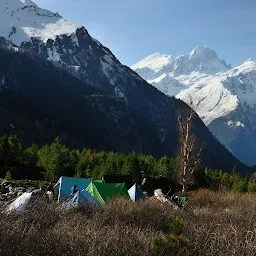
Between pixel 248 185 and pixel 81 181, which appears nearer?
pixel 81 181

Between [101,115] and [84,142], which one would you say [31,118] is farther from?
[101,115]

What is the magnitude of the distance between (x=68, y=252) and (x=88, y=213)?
3989mm

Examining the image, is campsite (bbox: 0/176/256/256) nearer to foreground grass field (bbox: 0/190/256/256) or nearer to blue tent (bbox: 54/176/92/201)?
foreground grass field (bbox: 0/190/256/256)

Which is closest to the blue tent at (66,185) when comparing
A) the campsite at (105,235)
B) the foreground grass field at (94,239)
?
the campsite at (105,235)

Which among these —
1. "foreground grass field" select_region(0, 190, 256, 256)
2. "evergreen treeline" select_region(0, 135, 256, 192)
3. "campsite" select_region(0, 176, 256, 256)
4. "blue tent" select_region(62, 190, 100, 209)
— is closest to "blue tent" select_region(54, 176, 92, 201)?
"blue tent" select_region(62, 190, 100, 209)

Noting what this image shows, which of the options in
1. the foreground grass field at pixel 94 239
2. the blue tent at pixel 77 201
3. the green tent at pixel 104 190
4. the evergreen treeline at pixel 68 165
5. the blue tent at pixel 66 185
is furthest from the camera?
the evergreen treeline at pixel 68 165

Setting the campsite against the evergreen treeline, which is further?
the evergreen treeline

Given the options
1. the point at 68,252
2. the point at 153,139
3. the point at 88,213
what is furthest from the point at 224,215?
the point at 153,139

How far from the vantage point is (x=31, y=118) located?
145m

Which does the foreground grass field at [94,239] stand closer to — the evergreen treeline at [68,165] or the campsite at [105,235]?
the campsite at [105,235]

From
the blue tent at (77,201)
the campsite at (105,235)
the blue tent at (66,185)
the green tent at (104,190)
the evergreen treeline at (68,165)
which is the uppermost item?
the campsite at (105,235)

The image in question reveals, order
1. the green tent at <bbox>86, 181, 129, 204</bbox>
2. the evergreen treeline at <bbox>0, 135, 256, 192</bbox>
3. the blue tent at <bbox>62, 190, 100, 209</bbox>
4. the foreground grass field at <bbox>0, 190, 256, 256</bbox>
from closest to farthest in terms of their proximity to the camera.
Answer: the foreground grass field at <bbox>0, 190, 256, 256</bbox>
the blue tent at <bbox>62, 190, 100, 209</bbox>
the green tent at <bbox>86, 181, 129, 204</bbox>
the evergreen treeline at <bbox>0, 135, 256, 192</bbox>

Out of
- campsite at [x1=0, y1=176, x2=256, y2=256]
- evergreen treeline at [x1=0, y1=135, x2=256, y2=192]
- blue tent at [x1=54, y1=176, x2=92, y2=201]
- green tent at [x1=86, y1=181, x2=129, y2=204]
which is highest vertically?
campsite at [x1=0, y1=176, x2=256, y2=256]

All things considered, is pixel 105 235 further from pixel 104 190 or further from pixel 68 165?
pixel 68 165
